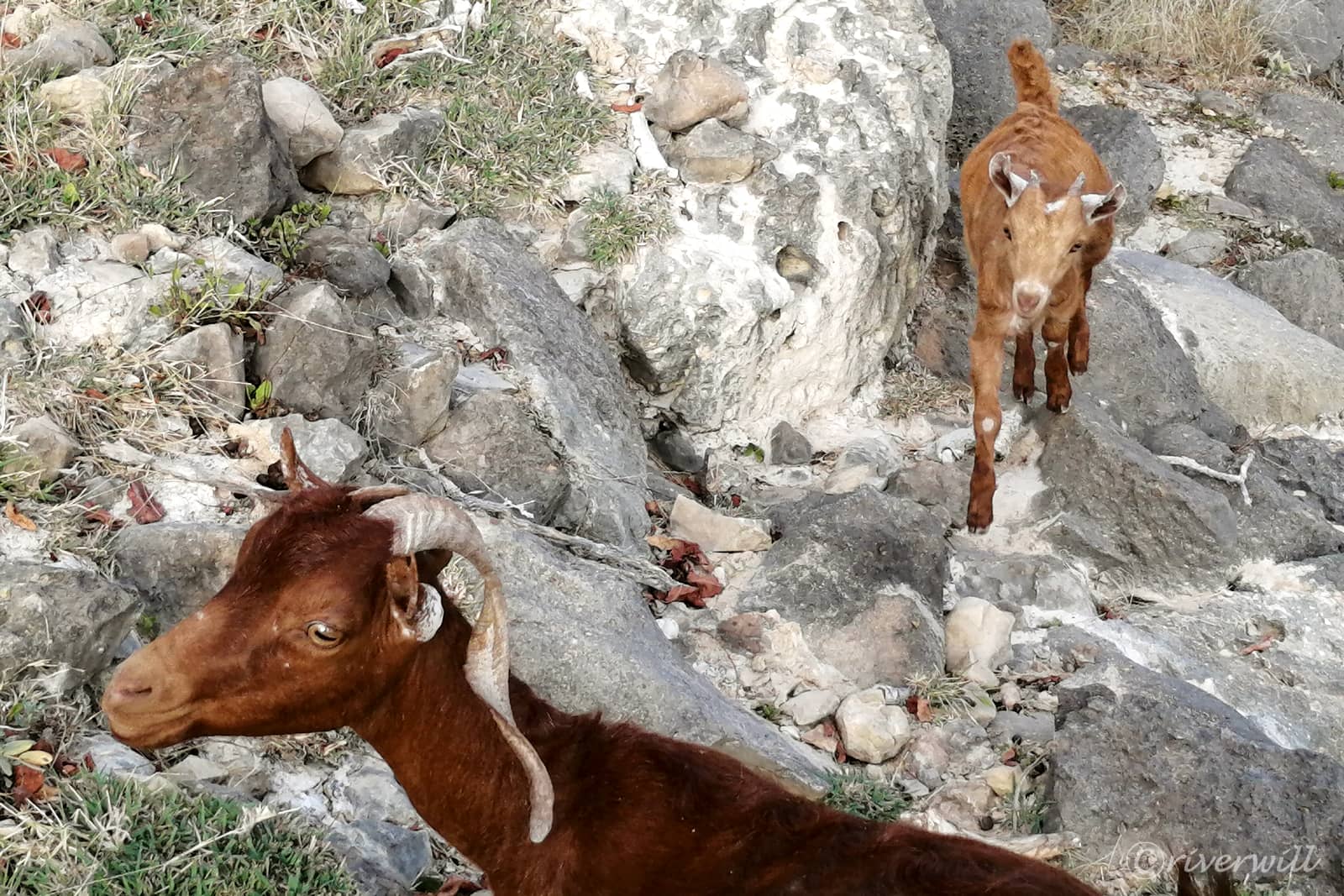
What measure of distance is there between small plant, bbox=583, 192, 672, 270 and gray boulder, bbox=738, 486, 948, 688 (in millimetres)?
1775

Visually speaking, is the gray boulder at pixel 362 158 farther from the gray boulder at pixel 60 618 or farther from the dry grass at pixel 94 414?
the gray boulder at pixel 60 618

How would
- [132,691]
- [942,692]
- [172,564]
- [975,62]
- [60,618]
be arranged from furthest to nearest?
[975,62] → [942,692] → [172,564] → [60,618] → [132,691]

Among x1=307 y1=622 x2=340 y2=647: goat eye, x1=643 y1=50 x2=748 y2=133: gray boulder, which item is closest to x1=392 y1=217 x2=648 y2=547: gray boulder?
x1=643 y1=50 x2=748 y2=133: gray boulder

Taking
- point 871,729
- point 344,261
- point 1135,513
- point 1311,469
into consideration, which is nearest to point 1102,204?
point 1135,513

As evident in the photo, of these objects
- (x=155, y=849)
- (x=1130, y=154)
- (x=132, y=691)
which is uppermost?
(x=132, y=691)

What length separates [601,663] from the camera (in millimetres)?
4812

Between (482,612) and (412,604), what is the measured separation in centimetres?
16

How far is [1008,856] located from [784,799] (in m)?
0.54

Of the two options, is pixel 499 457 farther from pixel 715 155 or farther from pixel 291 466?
pixel 715 155

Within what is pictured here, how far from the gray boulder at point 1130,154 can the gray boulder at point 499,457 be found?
6683 millimetres

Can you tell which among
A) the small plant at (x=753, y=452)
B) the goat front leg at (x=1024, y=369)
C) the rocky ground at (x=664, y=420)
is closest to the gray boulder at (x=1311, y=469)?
the rocky ground at (x=664, y=420)

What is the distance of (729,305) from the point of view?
7.39 meters

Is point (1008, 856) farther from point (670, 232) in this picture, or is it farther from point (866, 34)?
point (866, 34)

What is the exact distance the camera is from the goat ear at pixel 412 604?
2934 mm
